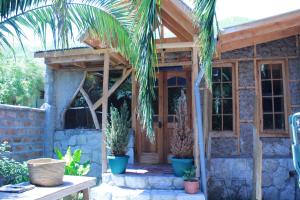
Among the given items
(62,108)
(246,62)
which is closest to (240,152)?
(246,62)

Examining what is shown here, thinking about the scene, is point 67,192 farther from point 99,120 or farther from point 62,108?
point 62,108

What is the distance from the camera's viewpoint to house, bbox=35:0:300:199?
21.9ft

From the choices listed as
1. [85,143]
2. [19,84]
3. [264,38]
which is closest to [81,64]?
[85,143]

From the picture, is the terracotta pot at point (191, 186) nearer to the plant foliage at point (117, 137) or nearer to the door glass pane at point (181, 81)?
the plant foliage at point (117, 137)

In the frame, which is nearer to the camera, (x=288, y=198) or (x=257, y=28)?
(x=257, y=28)

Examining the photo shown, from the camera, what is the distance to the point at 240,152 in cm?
707

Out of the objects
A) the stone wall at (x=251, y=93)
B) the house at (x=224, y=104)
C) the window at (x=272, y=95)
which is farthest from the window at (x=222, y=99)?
the window at (x=272, y=95)

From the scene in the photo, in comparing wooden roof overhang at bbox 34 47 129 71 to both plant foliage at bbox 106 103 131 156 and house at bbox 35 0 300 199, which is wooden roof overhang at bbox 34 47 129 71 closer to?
house at bbox 35 0 300 199

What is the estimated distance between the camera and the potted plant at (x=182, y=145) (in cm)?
552

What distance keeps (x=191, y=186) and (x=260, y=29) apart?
341 cm

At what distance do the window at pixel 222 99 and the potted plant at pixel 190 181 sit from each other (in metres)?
2.18

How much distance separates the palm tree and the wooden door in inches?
103

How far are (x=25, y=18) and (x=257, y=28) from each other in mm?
4325

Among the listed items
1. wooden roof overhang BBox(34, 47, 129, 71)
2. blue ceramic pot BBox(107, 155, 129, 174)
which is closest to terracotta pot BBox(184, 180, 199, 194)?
blue ceramic pot BBox(107, 155, 129, 174)
